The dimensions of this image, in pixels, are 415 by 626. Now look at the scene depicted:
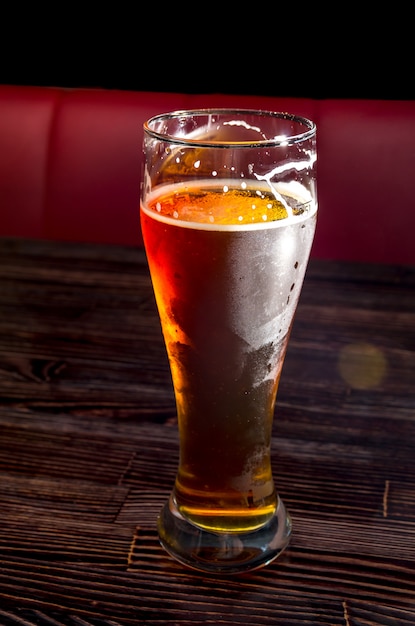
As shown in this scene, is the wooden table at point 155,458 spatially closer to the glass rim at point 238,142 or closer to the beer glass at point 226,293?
the beer glass at point 226,293

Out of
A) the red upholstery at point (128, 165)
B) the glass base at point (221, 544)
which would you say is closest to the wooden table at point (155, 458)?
the glass base at point (221, 544)

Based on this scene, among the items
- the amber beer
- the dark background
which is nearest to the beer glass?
the amber beer

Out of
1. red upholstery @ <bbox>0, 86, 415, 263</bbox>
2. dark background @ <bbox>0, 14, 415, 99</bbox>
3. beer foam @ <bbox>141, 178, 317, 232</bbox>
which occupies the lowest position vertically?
red upholstery @ <bbox>0, 86, 415, 263</bbox>

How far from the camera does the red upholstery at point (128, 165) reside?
1908mm

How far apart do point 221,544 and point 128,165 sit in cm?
151

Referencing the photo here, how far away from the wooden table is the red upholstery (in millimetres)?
793

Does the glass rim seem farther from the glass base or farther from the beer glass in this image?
the glass base

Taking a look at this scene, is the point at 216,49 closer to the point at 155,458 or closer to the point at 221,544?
the point at 155,458

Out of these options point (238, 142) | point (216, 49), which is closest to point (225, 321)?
point (238, 142)

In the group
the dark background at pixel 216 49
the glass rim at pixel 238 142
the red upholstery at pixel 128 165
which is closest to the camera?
the glass rim at pixel 238 142

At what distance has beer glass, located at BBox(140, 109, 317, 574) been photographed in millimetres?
560

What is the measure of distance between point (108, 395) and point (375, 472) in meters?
0.31

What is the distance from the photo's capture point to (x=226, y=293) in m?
0.57

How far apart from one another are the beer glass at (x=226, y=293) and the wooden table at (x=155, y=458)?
0.04 meters
